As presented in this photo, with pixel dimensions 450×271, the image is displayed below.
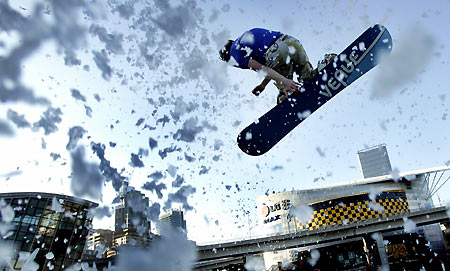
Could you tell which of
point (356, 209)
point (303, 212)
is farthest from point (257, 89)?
point (303, 212)

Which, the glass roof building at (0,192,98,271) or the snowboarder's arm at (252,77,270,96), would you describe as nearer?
the snowboarder's arm at (252,77,270,96)

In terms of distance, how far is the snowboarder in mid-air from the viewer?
19.2 ft

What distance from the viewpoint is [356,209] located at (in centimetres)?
4000

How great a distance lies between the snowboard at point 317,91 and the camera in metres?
6.32

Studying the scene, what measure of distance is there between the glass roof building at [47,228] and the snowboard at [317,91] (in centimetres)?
1957

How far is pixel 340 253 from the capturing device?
3884cm

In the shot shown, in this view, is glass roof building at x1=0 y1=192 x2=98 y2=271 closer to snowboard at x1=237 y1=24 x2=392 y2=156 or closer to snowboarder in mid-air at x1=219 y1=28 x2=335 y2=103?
snowboard at x1=237 y1=24 x2=392 y2=156

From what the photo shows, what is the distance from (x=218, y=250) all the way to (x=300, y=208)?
21.3 metres

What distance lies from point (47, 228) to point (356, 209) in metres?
35.1

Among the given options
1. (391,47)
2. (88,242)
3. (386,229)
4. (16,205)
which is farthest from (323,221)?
(391,47)

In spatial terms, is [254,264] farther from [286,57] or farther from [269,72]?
[286,57]

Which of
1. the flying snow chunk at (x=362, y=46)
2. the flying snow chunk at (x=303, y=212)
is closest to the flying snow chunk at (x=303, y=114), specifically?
the flying snow chunk at (x=362, y=46)

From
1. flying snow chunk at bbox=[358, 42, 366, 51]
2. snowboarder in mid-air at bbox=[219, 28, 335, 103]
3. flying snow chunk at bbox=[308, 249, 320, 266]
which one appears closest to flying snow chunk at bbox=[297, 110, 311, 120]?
snowboarder in mid-air at bbox=[219, 28, 335, 103]

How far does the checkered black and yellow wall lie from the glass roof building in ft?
95.4
